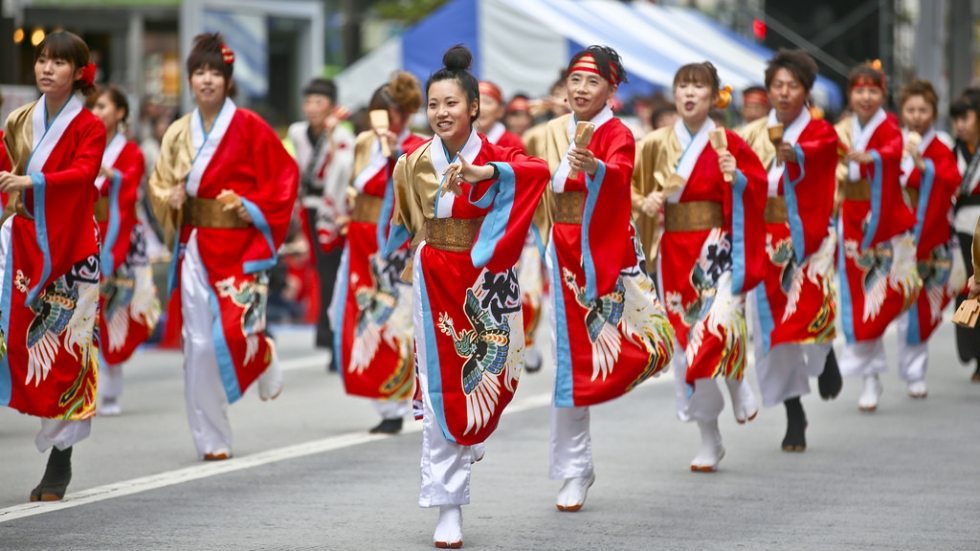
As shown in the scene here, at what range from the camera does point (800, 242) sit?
7.23 metres

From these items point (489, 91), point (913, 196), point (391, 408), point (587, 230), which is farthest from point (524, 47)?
point (587, 230)

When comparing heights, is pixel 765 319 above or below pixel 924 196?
below

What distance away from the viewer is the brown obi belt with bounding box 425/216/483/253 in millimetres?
5223

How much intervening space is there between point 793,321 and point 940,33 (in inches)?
388

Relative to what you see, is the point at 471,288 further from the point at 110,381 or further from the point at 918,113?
the point at 918,113

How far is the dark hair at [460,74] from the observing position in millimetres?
5238

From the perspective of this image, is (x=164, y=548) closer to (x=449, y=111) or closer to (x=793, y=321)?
(x=449, y=111)

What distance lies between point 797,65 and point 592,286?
2.13 metres

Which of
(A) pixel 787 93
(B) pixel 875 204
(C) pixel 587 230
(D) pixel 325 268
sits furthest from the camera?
(D) pixel 325 268

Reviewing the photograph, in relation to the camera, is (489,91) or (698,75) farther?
(489,91)

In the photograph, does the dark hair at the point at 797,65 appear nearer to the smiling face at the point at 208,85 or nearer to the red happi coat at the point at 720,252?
the red happi coat at the point at 720,252

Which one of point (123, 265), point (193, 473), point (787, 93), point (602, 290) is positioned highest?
point (787, 93)

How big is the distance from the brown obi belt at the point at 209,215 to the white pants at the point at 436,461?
1913 mm

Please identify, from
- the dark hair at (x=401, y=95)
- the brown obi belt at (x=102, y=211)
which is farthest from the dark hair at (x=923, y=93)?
the brown obi belt at (x=102, y=211)
